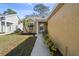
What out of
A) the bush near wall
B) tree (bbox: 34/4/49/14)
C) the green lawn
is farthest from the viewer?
the bush near wall

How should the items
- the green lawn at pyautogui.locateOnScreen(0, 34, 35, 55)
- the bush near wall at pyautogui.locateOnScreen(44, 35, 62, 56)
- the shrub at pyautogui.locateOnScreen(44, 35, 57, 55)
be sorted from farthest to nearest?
the shrub at pyautogui.locateOnScreen(44, 35, 57, 55) → the bush near wall at pyautogui.locateOnScreen(44, 35, 62, 56) → the green lawn at pyautogui.locateOnScreen(0, 34, 35, 55)

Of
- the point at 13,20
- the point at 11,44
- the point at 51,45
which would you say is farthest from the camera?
the point at 51,45

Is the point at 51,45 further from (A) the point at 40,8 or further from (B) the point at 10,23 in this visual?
(B) the point at 10,23

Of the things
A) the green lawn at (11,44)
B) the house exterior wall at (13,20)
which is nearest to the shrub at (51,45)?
the green lawn at (11,44)

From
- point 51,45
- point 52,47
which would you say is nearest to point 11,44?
point 52,47

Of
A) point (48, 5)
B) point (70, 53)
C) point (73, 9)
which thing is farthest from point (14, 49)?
point (73, 9)

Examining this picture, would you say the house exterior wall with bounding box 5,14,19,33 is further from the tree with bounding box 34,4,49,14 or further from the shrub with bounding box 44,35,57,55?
the shrub with bounding box 44,35,57,55

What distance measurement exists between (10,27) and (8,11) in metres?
0.43

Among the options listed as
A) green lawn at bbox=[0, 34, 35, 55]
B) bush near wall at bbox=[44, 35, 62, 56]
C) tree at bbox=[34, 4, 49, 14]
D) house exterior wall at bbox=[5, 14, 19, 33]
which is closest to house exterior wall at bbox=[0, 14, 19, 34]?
house exterior wall at bbox=[5, 14, 19, 33]

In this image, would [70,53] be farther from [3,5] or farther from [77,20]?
[3,5]

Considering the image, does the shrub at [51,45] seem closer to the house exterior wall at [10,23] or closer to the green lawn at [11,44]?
the green lawn at [11,44]

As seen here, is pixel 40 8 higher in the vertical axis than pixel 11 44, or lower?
higher

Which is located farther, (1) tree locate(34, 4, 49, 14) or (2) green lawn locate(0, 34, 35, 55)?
(2) green lawn locate(0, 34, 35, 55)

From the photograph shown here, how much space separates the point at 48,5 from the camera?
14.0ft
